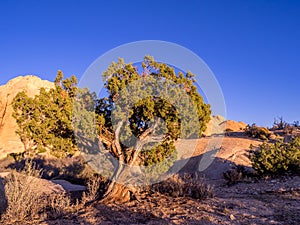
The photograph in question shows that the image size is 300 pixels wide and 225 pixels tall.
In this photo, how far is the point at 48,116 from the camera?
325 inches

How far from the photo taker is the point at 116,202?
7805mm

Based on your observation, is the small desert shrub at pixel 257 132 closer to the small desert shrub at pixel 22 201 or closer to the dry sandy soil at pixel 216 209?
the dry sandy soil at pixel 216 209

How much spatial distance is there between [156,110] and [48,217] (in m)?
3.65

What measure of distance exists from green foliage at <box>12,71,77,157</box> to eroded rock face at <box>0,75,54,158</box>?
20.6 metres

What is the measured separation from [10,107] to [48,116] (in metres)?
28.2

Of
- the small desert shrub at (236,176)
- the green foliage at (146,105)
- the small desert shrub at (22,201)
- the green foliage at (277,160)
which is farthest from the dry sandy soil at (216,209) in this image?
the green foliage at (146,105)

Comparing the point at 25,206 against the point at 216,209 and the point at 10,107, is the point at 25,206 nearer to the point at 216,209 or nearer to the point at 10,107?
the point at 216,209

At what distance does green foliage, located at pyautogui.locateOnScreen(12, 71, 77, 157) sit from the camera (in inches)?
317

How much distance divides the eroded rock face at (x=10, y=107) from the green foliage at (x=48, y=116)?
67.5 feet

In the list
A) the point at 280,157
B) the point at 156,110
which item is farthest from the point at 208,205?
the point at 280,157

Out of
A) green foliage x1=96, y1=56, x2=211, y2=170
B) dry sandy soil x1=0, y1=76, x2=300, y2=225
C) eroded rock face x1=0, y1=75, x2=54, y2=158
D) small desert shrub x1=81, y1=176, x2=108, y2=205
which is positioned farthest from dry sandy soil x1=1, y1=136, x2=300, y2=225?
eroded rock face x1=0, y1=75, x2=54, y2=158

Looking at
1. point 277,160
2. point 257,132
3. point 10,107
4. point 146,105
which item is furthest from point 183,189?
point 10,107

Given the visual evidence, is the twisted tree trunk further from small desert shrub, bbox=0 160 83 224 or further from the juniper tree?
small desert shrub, bbox=0 160 83 224

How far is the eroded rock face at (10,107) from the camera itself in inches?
1139
